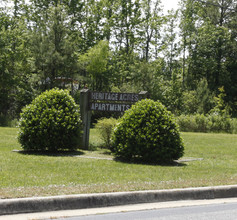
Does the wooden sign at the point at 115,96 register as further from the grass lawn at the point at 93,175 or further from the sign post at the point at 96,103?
the grass lawn at the point at 93,175

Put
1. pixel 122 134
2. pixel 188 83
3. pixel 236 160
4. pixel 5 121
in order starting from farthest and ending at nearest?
pixel 188 83
pixel 5 121
pixel 236 160
pixel 122 134

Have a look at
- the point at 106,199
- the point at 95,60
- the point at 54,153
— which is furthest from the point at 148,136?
the point at 95,60

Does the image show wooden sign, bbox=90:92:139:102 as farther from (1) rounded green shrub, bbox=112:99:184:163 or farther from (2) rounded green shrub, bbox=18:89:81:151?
(1) rounded green shrub, bbox=112:99:184:163

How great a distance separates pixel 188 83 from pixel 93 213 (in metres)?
51.2

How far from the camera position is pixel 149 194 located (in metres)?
7.04

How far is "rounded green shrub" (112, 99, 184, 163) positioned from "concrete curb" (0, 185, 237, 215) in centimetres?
401

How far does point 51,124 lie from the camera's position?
1311 centimetres

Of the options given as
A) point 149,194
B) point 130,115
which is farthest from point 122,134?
point 149,194

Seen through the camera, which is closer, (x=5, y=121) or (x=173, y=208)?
(x=173, y=208)

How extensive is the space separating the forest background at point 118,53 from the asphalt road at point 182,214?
1019 inches

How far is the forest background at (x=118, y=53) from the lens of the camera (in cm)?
3688

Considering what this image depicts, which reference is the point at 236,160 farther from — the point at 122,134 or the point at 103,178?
the point at 103,178

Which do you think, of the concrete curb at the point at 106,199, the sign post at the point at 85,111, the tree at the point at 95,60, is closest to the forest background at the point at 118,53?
the tree at the point at 95,60

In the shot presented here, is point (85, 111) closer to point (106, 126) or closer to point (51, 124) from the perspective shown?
point (106, 126)
